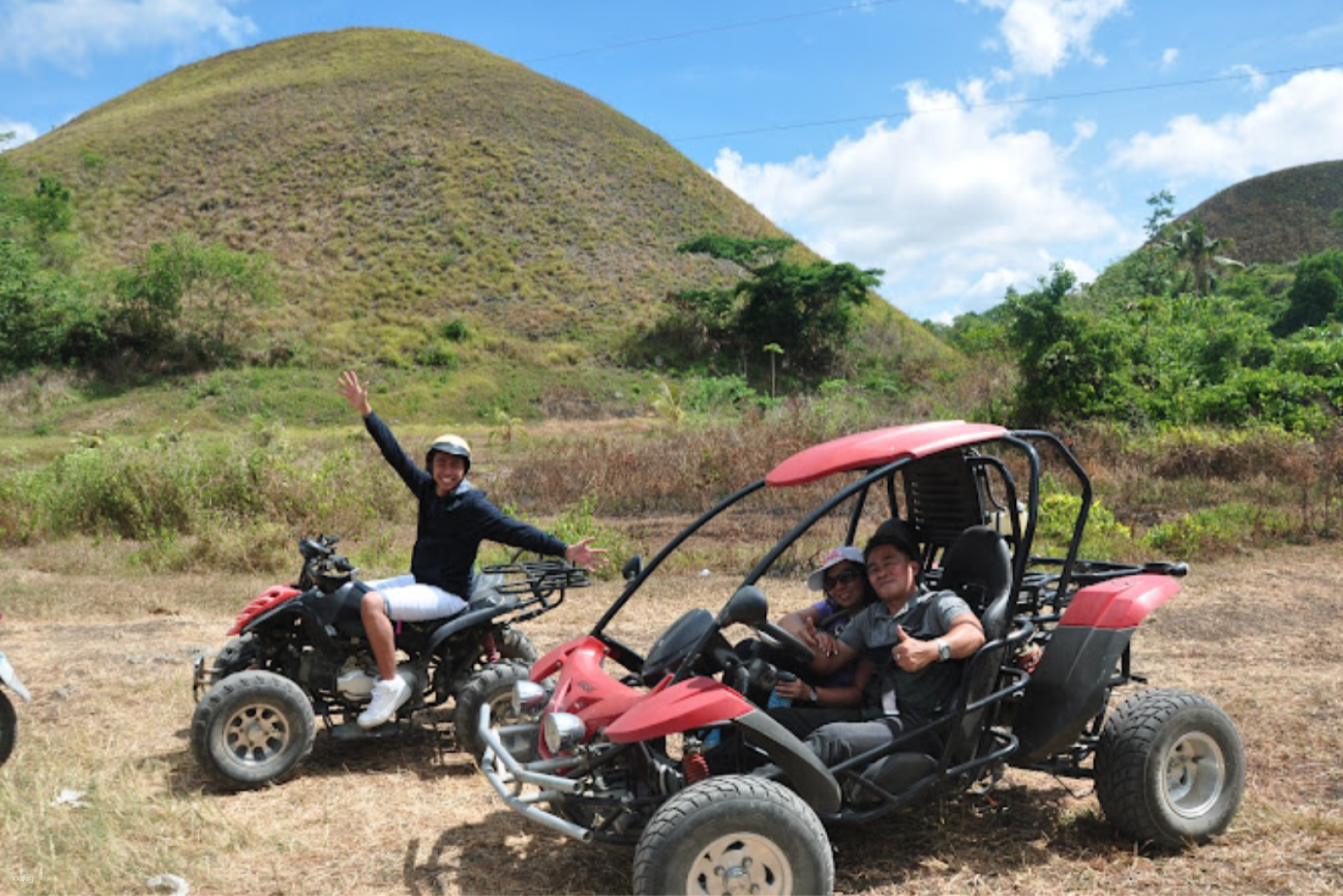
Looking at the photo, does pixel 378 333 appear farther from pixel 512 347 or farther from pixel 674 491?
pixel 674 491

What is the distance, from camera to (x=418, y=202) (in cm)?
5075

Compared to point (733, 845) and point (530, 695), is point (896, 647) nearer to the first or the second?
point (733, 845)

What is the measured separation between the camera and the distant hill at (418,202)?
43.2 meters

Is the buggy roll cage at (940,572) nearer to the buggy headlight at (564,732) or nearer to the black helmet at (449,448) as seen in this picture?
the buggy headlight at (564,732)

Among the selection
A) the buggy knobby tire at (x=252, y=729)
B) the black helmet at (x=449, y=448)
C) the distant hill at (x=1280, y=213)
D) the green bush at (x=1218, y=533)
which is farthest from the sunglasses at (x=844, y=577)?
the distant hill at (x=1280, y=213)

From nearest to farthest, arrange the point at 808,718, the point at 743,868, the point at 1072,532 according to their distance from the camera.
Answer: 1. the point at 743,868
2. the point at 808,718
3. the point at 1072,532

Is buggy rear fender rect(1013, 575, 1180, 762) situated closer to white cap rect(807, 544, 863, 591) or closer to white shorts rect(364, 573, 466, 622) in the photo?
white cap rect(807, 544, 863, 591)

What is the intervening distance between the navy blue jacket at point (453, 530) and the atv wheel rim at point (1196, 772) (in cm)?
298

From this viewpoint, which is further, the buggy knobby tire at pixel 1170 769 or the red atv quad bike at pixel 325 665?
the red atv quad bike at pixel 325 665

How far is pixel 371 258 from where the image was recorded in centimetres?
4659

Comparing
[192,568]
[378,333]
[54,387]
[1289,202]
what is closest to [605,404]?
[378,333]

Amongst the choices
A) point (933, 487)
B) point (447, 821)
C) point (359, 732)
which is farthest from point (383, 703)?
point (933, 487)

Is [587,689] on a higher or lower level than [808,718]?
higher

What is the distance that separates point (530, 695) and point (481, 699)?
135 cm
